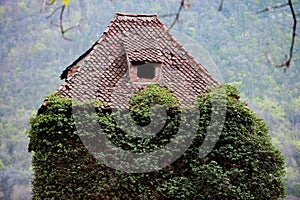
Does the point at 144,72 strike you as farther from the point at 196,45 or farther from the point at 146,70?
the point at 196,45

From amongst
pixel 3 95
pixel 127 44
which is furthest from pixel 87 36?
pixel 127 44

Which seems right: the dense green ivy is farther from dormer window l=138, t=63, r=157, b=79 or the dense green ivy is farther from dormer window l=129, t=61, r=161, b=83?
dormer window l=138, t=63, r=157, b=79

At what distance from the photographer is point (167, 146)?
14.9 meters

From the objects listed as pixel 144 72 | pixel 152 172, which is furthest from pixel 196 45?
pixel 152 172

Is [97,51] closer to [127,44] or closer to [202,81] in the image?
[127,44]

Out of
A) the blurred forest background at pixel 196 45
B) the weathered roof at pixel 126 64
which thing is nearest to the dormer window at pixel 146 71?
the weathered roof at pixel 126 64

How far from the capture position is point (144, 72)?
16.5 m

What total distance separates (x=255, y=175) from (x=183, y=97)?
8.39ft

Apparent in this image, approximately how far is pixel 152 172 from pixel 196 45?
118ft

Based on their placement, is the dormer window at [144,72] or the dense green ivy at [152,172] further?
the dormer window at [144,72]

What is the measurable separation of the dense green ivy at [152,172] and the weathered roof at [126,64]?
2.01 feet

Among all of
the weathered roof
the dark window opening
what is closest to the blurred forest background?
the weathered roof

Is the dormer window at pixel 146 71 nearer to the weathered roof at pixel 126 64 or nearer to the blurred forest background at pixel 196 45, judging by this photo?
the weathered roof at pixel 126 64

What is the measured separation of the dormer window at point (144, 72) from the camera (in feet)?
53.4
